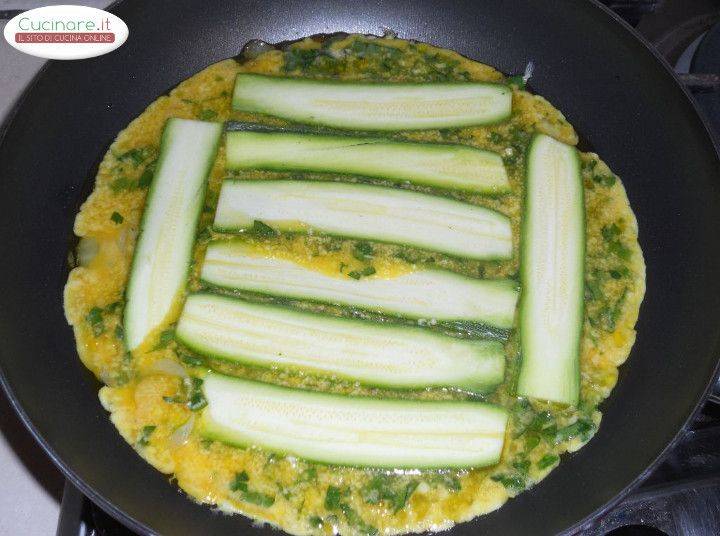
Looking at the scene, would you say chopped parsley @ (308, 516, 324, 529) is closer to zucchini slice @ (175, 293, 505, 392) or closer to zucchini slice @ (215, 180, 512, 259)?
zucchini slice @ (175, 293, 505, 392)

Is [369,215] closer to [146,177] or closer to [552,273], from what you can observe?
[552,273]

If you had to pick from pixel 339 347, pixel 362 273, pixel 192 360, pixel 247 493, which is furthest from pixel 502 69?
pixel 247 493

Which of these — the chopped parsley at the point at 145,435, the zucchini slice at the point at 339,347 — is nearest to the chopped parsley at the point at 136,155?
the zucchini slice at the point at 339,347

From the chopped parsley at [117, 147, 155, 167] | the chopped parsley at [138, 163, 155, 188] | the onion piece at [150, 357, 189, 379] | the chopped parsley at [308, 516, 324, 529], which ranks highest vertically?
the chopped parsley at [117, 147, 155, 167]

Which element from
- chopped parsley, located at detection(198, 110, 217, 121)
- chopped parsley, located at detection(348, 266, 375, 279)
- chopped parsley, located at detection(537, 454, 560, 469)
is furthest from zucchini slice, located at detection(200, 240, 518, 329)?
chopped parsley, located at detection(198, 110, 217, 121)

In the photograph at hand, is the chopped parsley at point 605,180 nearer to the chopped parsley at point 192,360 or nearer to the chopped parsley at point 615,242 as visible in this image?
the chopped parsley at point 615,242

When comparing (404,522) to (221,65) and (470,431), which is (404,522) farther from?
(221,65)

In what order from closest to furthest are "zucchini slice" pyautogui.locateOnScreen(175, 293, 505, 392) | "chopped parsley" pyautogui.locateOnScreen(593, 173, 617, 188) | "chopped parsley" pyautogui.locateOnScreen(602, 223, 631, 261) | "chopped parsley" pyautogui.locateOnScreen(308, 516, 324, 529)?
1. "chopped parsley" pyautogui.locateOnScreen(308, 516, 324, 529)
2. "zucchini slice" pyautogui.locateOnScreen(175, 293, 505, 392)
3. "chopped parsley" pyautogui.locateOnScreen(602, 223, 631, 261)
4. "chopped parsley" pyautogui.locateOnScreen(593, 173, 617, 188)
